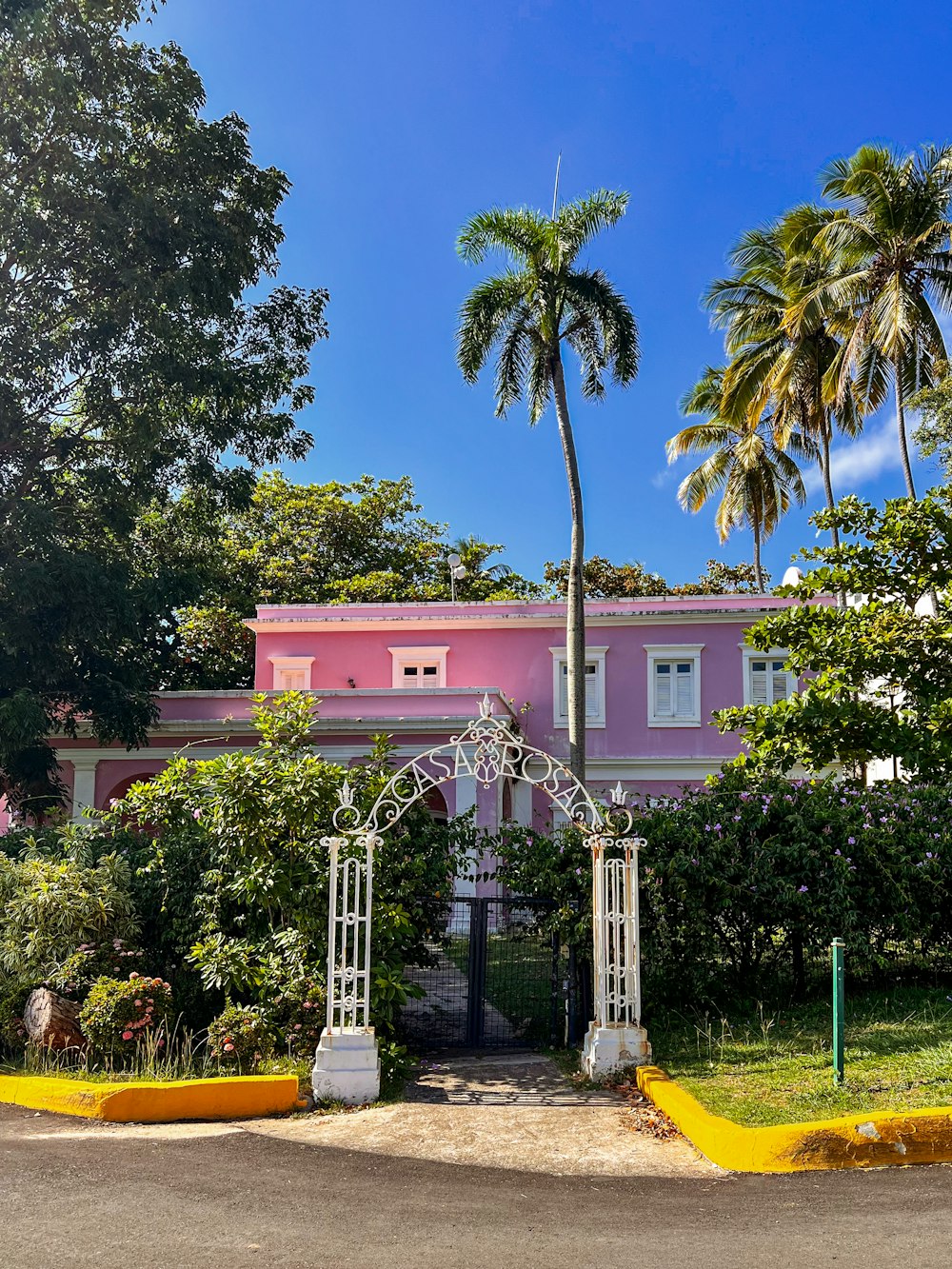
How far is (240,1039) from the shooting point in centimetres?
844

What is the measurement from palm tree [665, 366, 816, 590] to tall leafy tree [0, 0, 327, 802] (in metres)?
14.5

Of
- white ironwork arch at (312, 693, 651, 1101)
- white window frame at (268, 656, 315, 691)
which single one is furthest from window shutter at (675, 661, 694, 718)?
white ironwork arch at (312, 693, 651, 1101)

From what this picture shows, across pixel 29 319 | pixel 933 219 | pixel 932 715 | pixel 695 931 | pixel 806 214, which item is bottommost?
pixel 695 931

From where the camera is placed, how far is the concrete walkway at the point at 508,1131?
6379 mm

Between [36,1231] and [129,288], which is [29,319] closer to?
[129,288]

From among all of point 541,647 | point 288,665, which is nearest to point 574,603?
point 541,647

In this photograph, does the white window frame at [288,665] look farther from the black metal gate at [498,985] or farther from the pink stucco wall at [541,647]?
the black metal gate at [498,985]

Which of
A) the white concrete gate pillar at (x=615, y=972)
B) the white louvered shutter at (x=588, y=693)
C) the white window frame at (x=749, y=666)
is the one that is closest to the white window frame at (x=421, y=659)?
the white louvered shutter at (x=588, y=693)

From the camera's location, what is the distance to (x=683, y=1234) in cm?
502

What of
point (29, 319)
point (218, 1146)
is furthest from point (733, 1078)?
point (29, 319)

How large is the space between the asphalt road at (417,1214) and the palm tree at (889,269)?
715 inches

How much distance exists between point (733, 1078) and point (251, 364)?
16.1 m

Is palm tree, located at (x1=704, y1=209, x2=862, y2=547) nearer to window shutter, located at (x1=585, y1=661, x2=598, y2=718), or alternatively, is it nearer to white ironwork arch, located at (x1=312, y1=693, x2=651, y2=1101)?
window shutter, located at (x1=585, y1=661, x2=598, y2=718)

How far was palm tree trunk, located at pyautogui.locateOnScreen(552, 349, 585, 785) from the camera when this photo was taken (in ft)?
68.2
